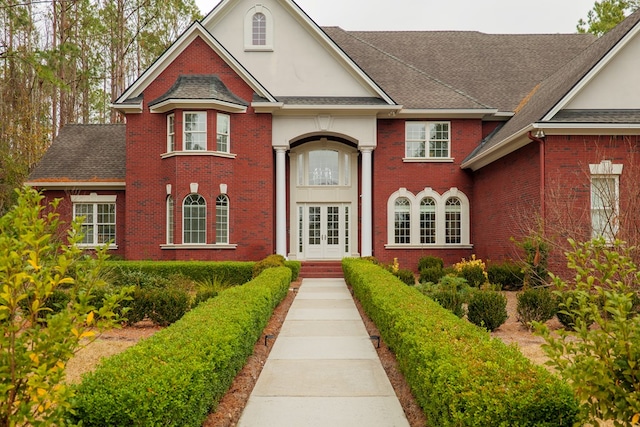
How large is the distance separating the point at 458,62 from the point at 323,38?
8.04 m

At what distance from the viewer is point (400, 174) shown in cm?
2166

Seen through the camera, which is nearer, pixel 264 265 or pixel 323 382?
pixel 323 382

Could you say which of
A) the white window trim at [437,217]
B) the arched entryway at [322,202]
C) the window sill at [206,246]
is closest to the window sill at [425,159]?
the white window trim at [437,217]

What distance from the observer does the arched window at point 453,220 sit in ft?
71.7

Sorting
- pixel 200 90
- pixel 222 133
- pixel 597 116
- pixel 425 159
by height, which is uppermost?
pixel 200 90

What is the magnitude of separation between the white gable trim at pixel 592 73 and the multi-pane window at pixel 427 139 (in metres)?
6.53

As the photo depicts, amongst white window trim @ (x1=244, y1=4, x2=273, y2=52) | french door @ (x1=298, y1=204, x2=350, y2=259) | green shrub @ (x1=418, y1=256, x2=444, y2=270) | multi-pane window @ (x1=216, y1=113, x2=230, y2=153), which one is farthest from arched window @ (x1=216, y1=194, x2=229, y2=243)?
green shrub @ (x1=418, y1=256, x2=444, y2=270)

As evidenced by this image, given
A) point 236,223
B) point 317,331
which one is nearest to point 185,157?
point 236,223

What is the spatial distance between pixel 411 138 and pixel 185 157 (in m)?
8.82

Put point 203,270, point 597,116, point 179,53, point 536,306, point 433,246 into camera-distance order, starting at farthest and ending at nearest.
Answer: point 433,246 < point 179,53 < point 203,270 < point 597,116 < point 536,306

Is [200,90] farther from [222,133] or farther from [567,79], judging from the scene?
[567,79]

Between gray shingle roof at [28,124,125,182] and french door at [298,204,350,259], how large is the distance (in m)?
7.48

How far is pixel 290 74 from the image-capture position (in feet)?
68.5

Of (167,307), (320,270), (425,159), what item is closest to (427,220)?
(425,159)
